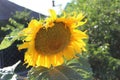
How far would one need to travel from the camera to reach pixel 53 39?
115 cm

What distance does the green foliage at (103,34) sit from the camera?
4.51 meters

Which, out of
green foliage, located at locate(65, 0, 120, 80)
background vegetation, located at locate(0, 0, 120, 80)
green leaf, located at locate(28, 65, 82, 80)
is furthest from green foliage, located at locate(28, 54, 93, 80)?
green foliage, located at locate(65, 0, 120, 80)

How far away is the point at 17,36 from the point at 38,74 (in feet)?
0.46

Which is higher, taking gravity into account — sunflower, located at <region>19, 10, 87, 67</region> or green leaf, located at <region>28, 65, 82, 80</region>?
sunflower, located at <region>19, 10, 87, 67</region>

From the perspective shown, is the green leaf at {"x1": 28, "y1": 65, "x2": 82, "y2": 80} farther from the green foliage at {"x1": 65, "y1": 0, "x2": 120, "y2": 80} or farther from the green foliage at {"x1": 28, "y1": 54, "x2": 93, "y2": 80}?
the green foliage at {"x1": 65, "y1": 0, "x2": 120, "y2": 80}

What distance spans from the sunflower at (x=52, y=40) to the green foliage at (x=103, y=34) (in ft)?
10.2

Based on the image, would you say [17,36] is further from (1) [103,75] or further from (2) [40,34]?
(1) [103,75]

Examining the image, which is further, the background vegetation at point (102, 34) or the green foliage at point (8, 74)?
the background vegetation at point (102, 34)

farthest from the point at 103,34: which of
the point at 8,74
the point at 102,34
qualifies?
the point at 8,74

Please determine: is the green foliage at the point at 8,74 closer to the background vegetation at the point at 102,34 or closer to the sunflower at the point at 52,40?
the sunflower at the point at 52,40

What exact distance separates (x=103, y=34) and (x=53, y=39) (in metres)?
3.85

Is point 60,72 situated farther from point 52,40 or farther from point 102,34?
point 102,34

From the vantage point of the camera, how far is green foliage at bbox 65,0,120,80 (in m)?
4.51

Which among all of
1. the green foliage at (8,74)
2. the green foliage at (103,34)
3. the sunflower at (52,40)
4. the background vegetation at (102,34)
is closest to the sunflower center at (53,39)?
the sunflower at (52,40)
